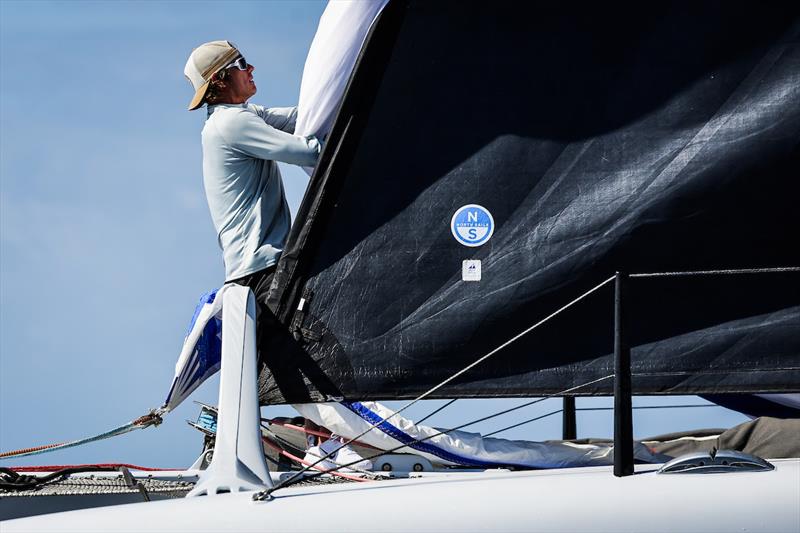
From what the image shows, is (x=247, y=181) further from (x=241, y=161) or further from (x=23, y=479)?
(x=23, y=479)

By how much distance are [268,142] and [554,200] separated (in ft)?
3.80

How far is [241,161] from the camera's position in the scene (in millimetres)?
4809

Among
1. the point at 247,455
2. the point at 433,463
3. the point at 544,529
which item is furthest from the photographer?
the point at 433,463

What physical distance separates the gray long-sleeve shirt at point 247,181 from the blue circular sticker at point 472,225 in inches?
25.4

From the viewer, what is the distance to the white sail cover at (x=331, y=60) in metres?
4.40

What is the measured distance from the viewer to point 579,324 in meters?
4.39

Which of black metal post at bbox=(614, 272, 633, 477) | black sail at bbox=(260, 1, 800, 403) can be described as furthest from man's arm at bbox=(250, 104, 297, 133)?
black metal post at bbox=(614, 272, 633, 477)

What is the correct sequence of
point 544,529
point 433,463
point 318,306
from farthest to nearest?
point 433,463
point 318,306
point 544,529

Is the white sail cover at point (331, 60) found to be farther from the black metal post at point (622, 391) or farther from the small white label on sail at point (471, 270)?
the black metal post at point (622, 391)

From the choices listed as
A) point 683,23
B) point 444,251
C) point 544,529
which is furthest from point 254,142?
point 544,529

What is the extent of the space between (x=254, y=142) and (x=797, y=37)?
213 cm

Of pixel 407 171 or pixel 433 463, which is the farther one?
pixel 433 463

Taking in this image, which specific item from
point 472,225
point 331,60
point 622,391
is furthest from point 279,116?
point 622,391

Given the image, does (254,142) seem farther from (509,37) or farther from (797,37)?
(797,37)
